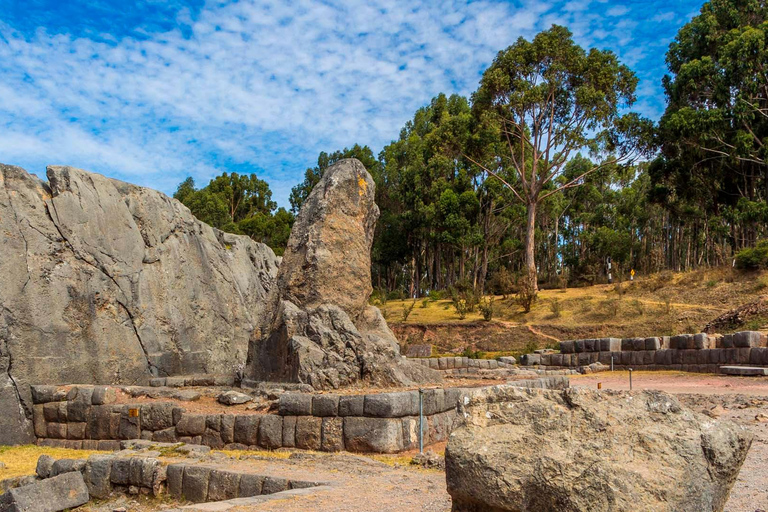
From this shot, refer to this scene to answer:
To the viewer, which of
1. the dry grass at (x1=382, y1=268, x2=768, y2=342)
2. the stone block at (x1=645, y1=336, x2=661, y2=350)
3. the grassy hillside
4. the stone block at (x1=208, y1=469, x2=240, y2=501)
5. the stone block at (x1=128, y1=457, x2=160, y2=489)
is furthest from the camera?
the grassy hillside

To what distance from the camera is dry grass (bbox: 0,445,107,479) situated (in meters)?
8.72

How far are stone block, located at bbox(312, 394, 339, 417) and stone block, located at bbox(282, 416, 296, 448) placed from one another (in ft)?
1.22

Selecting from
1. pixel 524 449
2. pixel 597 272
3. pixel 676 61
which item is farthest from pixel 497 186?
pixel 524 449

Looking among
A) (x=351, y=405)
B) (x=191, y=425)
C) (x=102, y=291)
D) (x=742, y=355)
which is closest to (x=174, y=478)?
(x=191, y=425)

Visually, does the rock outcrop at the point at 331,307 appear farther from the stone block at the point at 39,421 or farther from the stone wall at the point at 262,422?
the stone block at the point at 39,421

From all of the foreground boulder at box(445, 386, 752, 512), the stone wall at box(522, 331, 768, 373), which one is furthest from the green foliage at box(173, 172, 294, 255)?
the foreground boulder at box(445, 386, 752, 512)

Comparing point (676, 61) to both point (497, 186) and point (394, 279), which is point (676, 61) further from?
point (394, 279)

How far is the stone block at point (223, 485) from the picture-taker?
684 centimetres

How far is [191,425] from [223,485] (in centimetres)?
278

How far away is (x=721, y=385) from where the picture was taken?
1686 centimetres

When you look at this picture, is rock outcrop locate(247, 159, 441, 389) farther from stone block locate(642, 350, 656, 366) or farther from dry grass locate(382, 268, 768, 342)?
dry grass locate(382, 268, 768, 342)

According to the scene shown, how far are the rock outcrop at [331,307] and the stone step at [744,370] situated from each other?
10.5 metres

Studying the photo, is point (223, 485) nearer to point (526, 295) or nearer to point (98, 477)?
point (98, 477)

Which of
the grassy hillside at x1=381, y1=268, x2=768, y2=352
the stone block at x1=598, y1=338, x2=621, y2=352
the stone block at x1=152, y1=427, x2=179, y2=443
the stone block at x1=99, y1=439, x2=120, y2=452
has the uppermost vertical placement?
the grassy hillside at x1=381, y1=268, x2=768, y2=352
